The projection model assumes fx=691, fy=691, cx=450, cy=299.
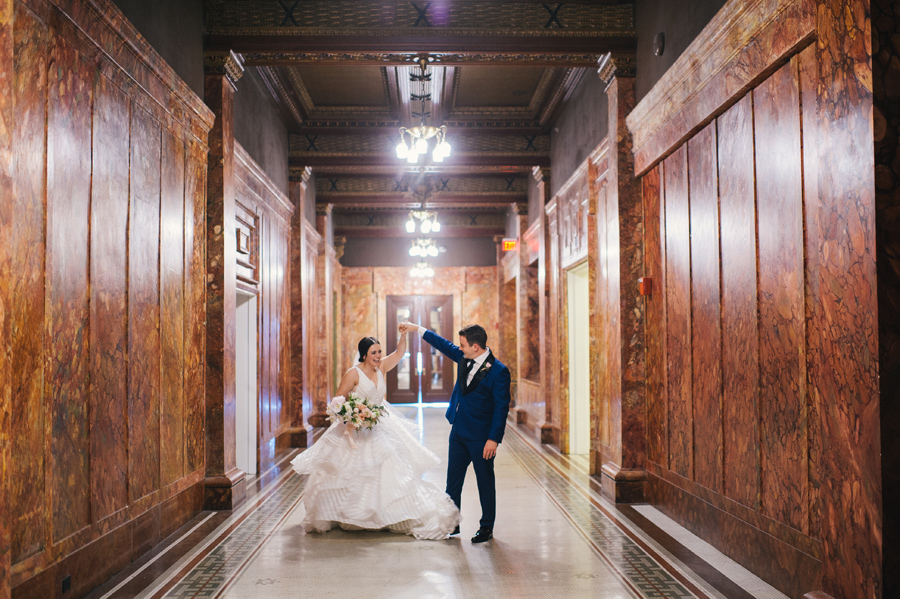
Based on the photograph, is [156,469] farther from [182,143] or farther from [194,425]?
[182,143]

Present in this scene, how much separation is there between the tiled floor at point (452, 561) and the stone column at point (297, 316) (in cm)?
411

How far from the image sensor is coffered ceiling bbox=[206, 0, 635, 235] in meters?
6.57

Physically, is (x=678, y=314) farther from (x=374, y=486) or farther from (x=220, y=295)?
(x=220, y=295)

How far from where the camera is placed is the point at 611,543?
203 inches

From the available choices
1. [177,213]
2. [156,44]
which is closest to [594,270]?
[177,213]

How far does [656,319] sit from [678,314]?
0.55 meters

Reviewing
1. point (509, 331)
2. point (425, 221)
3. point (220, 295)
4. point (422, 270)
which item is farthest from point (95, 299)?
point (509, 331)

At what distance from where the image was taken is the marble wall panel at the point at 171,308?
213 inches

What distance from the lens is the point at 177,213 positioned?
5.75 metres

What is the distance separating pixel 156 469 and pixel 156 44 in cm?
323

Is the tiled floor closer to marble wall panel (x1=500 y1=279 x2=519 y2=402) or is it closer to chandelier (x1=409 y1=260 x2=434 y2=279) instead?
marble wall panel (x1=500 y1=279 x2=519 y2=402)

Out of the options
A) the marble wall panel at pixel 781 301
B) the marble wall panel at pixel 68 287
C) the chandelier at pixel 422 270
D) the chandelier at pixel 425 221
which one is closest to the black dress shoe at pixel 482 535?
the marble wall panel at pixel 781 301

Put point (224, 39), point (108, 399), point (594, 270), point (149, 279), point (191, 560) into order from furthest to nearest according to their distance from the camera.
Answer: point (594, 270) → point (224, 39) → point (149, 279) → point (191, 560) → point (108, 399)

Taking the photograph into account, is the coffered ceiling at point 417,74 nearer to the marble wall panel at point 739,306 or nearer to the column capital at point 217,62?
the column capital at point 217,62
